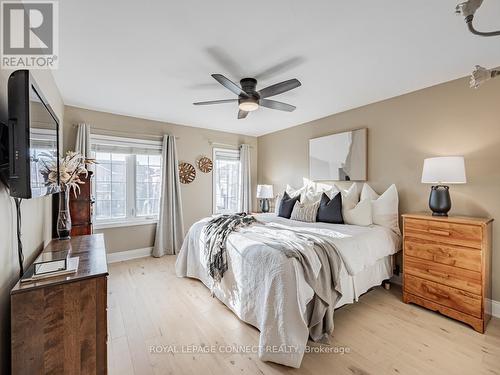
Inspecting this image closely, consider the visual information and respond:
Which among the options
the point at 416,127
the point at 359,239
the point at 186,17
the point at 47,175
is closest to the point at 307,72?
the point at 186,17

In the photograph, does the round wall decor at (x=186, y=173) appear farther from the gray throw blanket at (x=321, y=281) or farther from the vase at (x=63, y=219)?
the gray throw blanket at (x=321, y=281)

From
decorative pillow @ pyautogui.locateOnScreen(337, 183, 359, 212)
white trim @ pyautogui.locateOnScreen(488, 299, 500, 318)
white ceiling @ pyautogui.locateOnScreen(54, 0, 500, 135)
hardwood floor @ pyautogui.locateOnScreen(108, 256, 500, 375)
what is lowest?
hardwood floor @ pyautogui.locateOnScreen(108, 256, 500, 375)

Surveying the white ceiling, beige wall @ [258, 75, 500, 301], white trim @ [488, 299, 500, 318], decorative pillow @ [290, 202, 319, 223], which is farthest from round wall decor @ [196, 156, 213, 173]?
white trim @ [488, 299, 500, 318]

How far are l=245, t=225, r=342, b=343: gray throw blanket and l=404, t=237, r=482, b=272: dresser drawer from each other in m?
0.99

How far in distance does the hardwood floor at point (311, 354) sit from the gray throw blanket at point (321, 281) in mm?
174

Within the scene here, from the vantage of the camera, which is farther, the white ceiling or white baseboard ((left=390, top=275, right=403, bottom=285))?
white baseboard ((left=390, top=275, right=403, bottom=285))

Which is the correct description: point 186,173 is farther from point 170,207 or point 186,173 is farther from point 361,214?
point 361,214

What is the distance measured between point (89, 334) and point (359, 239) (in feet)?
7.80

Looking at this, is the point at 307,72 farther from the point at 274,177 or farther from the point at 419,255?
the point at 274,177

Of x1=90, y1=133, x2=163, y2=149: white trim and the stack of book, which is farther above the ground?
x1=90, y1=133, x2=163, y2=149: white trim

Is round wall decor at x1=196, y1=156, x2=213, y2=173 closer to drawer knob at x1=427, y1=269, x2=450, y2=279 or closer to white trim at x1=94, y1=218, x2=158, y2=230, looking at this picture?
white trim at x1=94, y1=218, x2=158, y2=230

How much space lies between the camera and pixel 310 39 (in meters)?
1.89

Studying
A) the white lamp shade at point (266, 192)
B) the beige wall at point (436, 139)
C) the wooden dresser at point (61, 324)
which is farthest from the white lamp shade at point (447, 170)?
the wooden dresser at point (61, 324)

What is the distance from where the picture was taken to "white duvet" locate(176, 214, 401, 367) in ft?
5.62
